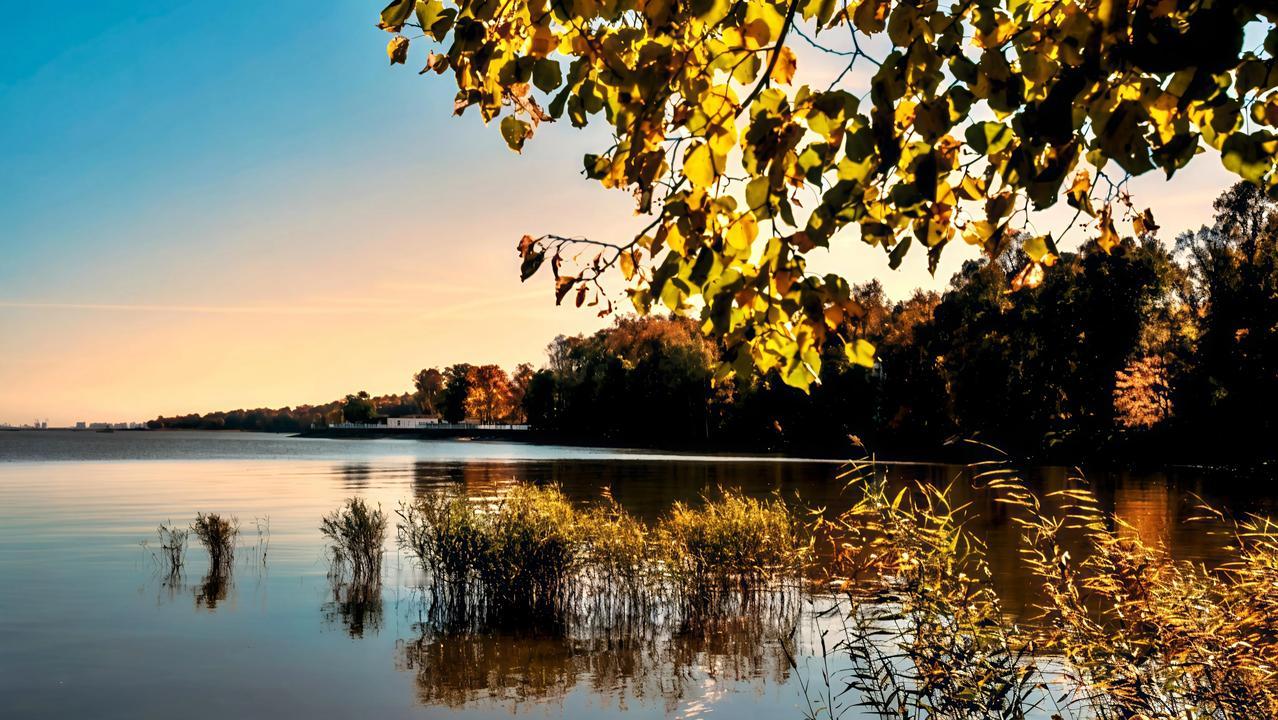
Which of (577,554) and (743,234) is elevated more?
(743,234)

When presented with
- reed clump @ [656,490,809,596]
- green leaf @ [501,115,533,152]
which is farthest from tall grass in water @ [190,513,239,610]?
green leaf @ [501,115,533,152]

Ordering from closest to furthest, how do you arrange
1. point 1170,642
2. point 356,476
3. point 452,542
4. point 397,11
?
1. point 397,11
2. point 1170,642
3. point 452,542
4. point 356,476

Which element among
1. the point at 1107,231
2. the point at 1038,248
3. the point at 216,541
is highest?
the point at 1107,231

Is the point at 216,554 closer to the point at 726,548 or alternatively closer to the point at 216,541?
the point at 216,541

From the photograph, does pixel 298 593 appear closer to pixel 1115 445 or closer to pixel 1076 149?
pixel 1076 149

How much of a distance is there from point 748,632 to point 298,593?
971cm

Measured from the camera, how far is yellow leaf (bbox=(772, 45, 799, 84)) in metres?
4.25

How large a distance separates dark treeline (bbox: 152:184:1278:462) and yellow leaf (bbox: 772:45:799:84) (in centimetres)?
4236

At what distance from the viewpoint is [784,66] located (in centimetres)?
426

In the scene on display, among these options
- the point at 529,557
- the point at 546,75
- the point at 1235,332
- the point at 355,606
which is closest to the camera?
the point at 546,75

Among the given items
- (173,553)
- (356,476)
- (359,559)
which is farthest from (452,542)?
(356,476)

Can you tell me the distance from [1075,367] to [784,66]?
76126 mm

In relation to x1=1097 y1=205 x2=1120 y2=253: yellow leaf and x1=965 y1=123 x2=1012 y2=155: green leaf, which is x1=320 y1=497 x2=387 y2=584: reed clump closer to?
x1=1097 y1=205 x2=1120 y2=253: yellow leaf

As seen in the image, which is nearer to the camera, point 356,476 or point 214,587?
point 214,587
